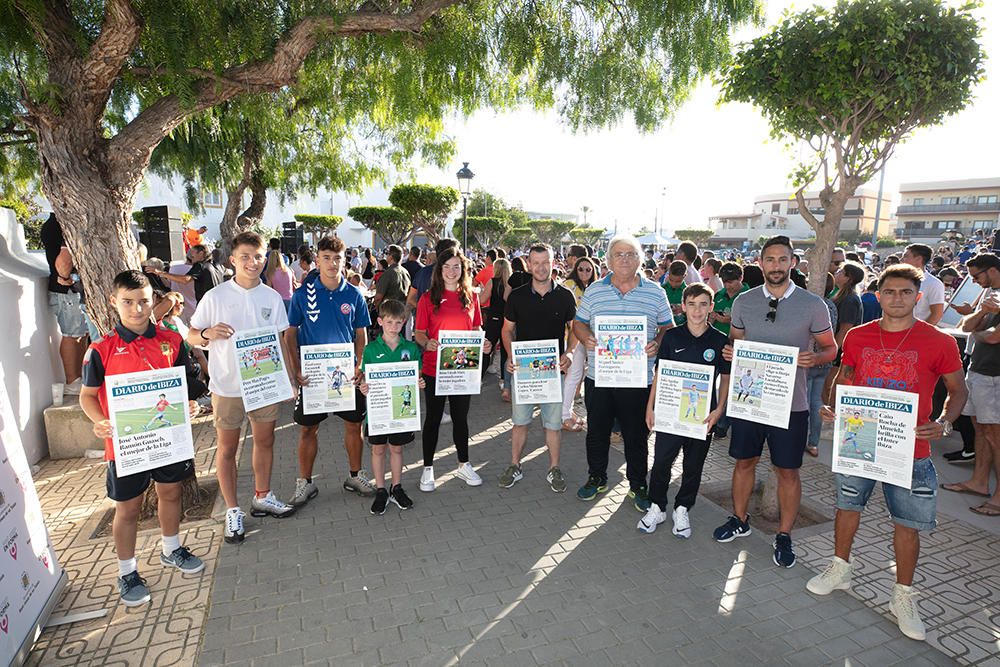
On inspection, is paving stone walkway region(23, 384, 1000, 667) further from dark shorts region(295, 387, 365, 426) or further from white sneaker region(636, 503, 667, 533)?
dark shorts region(295, 387, 365, 426)

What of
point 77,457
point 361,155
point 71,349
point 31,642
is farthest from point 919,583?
point 361,155

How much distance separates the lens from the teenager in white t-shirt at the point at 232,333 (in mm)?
3857

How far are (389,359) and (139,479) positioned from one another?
6.05ft

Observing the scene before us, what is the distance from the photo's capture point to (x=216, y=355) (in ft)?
12.8

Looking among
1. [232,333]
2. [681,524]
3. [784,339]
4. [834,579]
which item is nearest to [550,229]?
[681,524]

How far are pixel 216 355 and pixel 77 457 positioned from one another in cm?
334

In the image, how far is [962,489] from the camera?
510cm

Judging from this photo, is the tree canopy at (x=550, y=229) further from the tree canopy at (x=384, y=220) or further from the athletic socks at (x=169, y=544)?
the athletic socks at (x=169, y=544)

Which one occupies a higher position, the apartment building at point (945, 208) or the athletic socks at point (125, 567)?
the apartment building at point (945, 208)

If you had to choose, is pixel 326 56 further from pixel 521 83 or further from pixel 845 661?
pixel 845 661

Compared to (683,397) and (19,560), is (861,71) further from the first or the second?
(19,560)

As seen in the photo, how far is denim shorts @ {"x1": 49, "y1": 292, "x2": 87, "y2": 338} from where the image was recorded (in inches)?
238

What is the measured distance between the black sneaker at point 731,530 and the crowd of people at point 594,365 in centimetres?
1

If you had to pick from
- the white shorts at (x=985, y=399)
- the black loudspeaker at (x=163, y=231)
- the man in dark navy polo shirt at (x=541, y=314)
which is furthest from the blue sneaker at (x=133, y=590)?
the black loudspeaker at (x=163, y=231)
